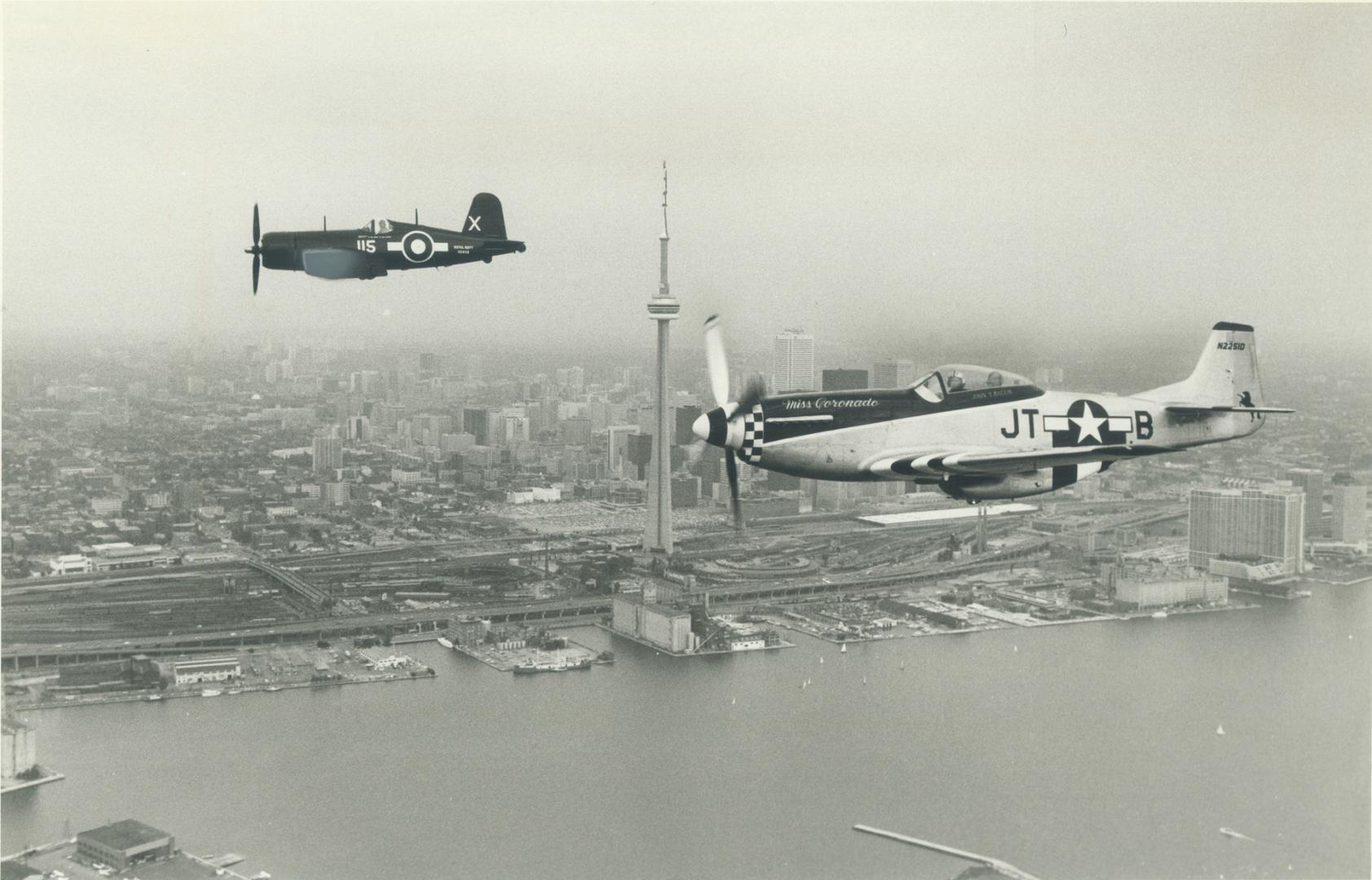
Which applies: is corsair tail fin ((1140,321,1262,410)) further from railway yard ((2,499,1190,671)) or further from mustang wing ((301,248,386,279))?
mustang wing ((301,248,386,279))

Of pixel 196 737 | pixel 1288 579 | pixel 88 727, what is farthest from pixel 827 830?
pixel 88 727

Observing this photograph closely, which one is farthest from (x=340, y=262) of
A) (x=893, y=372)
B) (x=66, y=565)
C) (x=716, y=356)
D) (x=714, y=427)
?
(x=66, y=565)

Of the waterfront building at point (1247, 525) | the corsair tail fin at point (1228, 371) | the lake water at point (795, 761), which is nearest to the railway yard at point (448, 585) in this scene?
the lake water at point (795, 761)

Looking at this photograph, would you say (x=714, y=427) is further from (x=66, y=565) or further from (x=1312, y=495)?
(x=66, y=565)

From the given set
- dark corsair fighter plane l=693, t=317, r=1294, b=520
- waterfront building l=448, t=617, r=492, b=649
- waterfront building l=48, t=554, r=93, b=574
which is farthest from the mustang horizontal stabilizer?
waterfront building l=48, t=554, r=93, b=574

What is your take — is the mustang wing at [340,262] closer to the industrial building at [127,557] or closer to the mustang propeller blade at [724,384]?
the mustang propeller blade at [724,384]

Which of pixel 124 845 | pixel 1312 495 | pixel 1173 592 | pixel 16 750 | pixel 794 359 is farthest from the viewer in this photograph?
pixel 1173 592

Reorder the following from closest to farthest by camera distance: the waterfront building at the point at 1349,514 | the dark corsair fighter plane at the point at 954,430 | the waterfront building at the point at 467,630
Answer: the dark corsair fighter plane at the point at 954,430 → the waterfront building at the point at 1349,514 → the waterfront building at the point at 467,630
